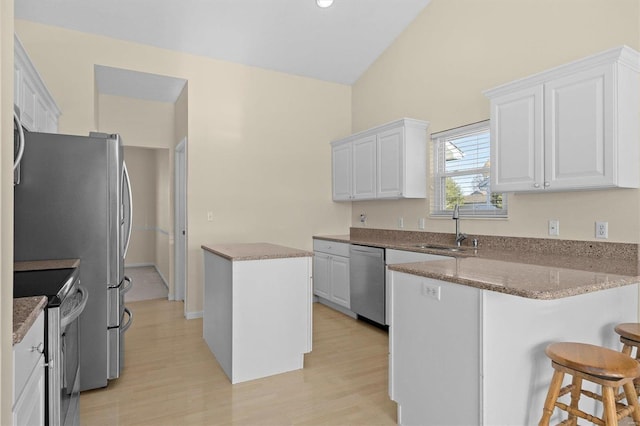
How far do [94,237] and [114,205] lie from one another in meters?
0.25

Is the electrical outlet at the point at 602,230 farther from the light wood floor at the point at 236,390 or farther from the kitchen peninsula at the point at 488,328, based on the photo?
the light wood floor at the point at 236,390

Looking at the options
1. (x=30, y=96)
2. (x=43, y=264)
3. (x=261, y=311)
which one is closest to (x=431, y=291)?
(x=261, y=311)

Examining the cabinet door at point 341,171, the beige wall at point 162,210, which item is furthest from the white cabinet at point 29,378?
the beige wall at point 162,210

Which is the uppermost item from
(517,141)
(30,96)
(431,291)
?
(30,96)

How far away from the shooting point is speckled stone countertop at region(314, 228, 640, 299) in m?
1.61

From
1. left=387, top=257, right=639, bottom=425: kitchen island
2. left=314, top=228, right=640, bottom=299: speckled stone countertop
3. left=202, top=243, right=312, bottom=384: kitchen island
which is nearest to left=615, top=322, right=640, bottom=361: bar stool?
left=387, top=257, right=639, bottom=425: kitchen island

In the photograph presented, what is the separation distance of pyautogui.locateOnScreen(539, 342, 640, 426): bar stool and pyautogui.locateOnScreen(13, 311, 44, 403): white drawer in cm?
190

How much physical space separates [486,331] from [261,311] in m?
1.68

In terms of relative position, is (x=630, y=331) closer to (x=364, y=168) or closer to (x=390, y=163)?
(x=390, y=163)

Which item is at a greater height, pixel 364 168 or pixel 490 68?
pixel 490 68

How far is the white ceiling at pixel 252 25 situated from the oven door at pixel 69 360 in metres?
2.92

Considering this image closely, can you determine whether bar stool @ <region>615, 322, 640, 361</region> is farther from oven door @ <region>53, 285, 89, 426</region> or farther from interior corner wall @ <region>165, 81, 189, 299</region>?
interior corner wall @ <region>165, 81, 189, 299</region>

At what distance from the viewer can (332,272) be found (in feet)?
15.0

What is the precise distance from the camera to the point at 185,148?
174 inches
